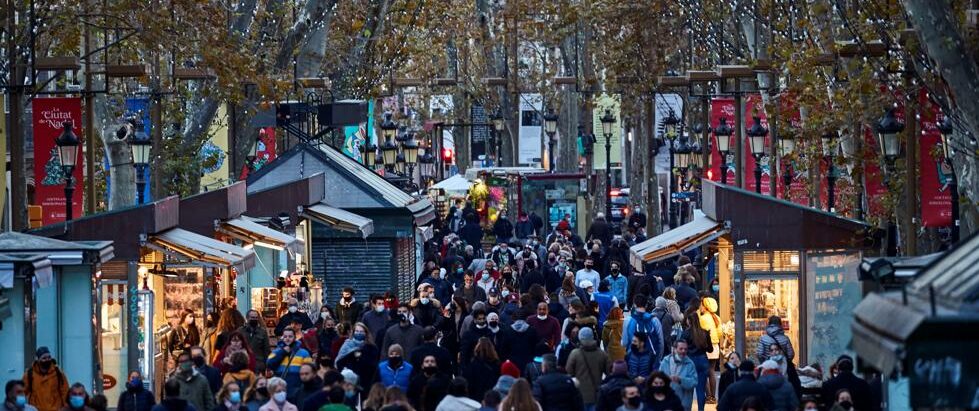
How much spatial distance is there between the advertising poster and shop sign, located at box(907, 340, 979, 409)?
1364cm

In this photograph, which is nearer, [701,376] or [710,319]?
[701,376]

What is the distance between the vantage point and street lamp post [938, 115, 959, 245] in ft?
68.2

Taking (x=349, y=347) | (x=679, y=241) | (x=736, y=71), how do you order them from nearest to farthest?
(x=349, y=347)
(x=679, y=241)
(x=736, y=71)

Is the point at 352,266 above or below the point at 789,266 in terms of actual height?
below

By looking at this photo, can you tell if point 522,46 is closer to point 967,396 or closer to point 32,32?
point 32,32

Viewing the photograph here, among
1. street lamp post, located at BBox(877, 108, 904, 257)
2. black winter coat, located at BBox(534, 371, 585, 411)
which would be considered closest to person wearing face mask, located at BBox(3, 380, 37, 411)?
black winter coat, located at BBox(534, 371, 585, 411)

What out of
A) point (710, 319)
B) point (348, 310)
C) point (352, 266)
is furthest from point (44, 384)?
point (352, 266)

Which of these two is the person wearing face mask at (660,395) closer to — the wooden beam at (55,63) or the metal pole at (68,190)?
the wooden beam at (55,63)

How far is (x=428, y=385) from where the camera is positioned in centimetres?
1625

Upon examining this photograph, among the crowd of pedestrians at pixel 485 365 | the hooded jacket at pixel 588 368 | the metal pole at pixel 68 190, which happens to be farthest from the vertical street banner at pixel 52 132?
the hooded jacket at pixel 588 368

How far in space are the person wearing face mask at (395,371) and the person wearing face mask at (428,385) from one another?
0.11 m

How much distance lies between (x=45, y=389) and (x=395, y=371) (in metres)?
2.83

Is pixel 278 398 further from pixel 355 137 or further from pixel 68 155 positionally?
pixel 355 137

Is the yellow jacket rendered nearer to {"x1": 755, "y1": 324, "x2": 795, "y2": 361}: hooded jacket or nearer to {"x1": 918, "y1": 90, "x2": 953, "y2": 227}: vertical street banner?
{"x1": 755, "y1": 324, "x2": 795, "y2": 361}: hooded jacket
